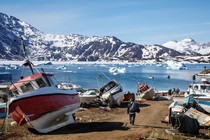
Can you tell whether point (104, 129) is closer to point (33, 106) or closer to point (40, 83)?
point (33, 106)

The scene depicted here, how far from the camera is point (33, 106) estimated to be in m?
21.2

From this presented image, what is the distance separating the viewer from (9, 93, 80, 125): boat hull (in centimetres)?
2090

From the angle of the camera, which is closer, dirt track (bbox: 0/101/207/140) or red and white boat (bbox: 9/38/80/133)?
dirt track (bbox: 0/101/207/140)

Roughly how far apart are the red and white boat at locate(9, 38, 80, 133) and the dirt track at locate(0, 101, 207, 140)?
2.26 ft

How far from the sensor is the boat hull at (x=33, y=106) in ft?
68.6

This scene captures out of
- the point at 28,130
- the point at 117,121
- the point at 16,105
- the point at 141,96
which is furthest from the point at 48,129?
the point at 141,96

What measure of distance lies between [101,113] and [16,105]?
1101cm

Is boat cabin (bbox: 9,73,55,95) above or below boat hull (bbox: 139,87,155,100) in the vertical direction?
above

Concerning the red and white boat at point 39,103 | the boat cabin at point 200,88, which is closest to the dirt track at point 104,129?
the red and white boat at point 39,103

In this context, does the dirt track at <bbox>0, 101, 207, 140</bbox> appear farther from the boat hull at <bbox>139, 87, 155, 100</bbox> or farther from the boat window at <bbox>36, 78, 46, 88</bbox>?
the boat hull at <bbox>139, 87, 155, 100</bbox>

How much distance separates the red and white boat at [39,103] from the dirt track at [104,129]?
69cm

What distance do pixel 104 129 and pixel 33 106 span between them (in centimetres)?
481

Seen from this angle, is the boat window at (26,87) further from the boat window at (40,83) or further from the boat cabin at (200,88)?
the boat cabin at (200,88)

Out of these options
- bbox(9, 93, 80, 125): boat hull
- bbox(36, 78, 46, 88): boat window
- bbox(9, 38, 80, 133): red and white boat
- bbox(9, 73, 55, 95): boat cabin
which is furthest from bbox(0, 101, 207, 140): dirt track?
bbox(36, 78, 46, 88): boat window
